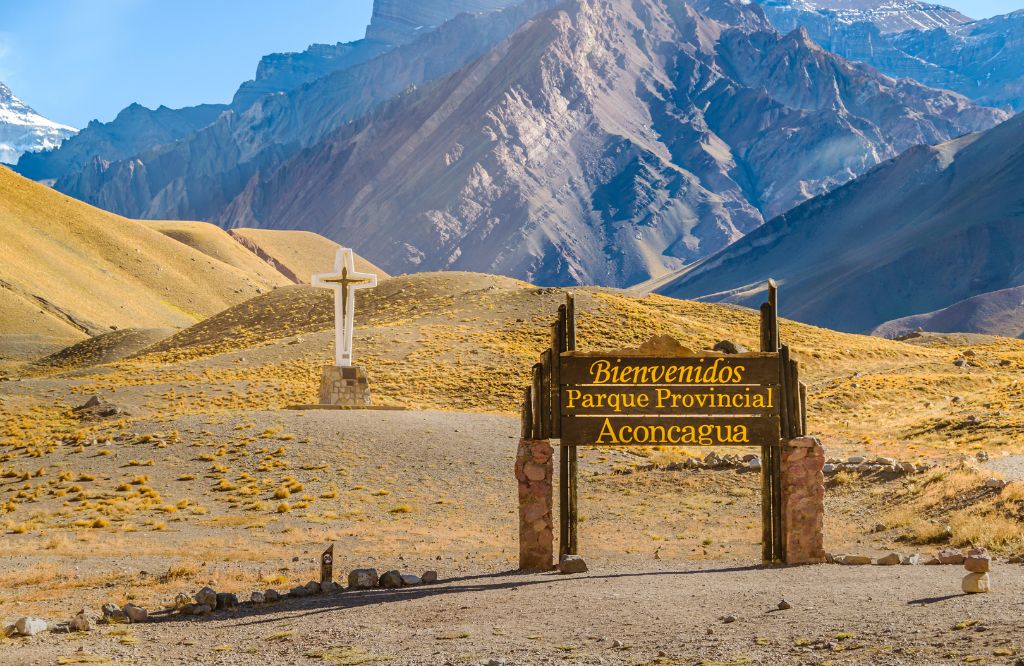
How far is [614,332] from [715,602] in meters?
57.7

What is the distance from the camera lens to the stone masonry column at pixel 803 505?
17.1 metres

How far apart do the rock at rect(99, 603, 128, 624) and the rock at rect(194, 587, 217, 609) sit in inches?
37.3

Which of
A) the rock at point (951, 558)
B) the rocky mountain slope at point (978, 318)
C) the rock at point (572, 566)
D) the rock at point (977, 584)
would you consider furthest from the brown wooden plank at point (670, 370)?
the rocky mountain slope at point (978, 318)

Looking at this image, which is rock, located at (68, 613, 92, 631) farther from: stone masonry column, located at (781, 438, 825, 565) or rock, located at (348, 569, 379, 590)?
stone masonry column, located at (781, 438, 825, 565)

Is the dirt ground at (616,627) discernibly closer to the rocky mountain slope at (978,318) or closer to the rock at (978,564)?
the rock at (978,564)

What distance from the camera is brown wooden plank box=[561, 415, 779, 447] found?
17.4 metres

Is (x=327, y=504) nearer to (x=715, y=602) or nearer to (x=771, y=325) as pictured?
(x=771, y=325)

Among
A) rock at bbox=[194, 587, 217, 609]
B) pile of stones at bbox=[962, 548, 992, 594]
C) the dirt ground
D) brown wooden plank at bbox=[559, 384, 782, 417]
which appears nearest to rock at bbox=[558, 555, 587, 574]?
the dirt ground

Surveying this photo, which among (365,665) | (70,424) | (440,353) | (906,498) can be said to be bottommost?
(365,665)

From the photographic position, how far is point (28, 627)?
524 inches

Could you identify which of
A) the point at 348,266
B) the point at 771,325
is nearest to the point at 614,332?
the point at 348,266

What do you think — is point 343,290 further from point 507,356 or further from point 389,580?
point 389,580

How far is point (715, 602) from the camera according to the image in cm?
1363

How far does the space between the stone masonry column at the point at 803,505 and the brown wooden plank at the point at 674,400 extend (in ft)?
2.54
